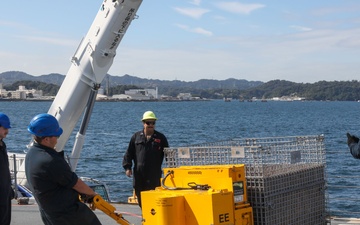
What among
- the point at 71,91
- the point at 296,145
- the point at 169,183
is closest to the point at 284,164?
the point at 296,145

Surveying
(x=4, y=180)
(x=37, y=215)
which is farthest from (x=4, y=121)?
(x=37, y=215)

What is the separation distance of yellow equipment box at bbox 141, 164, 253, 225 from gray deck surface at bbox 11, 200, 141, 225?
3.35m

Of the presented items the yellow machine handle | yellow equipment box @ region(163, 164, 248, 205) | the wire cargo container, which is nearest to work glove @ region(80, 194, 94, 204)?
the yellow machine handle

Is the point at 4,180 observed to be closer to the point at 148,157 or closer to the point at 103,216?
the point at 148,157

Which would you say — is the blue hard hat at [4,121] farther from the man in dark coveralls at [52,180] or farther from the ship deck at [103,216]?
the ship deck at [103,216]

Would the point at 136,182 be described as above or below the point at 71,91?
below

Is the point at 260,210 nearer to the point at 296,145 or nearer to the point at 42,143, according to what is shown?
the point at 296,145

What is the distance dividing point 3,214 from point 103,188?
37.3 ft

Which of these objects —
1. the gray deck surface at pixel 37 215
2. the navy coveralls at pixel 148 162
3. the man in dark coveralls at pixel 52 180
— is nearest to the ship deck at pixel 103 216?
the gray deck surface at pixel 37 215

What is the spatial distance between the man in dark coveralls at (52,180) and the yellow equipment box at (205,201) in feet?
3.85

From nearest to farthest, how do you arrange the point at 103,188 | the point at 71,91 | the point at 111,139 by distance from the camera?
the point at 71,91, the point at 103,188, the point at 111,139

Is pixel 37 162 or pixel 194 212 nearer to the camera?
pixel 37 162

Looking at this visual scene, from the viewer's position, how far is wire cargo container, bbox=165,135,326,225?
7.68 m

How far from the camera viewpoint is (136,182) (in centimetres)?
979
